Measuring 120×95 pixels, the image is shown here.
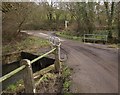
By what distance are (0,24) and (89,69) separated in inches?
493

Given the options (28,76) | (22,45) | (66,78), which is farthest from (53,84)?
(22,45)

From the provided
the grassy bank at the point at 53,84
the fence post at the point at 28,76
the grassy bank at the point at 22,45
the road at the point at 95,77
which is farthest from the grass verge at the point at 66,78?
the grassy bank at the point at 22,45

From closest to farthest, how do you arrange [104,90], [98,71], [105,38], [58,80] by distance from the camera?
[104,90] → [58,80] → [98,71] → [105,38]

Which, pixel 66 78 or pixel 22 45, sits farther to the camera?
pixel 22 45

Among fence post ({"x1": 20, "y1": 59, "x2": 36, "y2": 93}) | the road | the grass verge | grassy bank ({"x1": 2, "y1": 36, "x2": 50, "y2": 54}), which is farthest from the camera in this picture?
grassy bank ({"x1": 2, "y1": 36, "x2": 50, "y2": 54})

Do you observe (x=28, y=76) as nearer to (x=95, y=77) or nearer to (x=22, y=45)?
(x=95, y=77)

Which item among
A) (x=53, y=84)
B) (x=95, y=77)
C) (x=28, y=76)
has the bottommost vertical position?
(x=53, y=84)

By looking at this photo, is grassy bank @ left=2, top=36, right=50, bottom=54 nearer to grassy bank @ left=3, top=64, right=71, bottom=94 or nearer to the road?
the road

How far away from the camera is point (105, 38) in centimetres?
1794

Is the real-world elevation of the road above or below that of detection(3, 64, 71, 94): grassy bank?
above

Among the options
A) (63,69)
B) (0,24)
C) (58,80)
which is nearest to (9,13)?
(0,24)

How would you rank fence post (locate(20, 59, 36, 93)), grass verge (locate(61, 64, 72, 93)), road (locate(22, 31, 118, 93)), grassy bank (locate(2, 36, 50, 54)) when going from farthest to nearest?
1. grassy bank (locate(2, 36, 50, 54))
2. grass verge (locate(61, 64, 72, 93))
3. road (locate(22, 31, 118, 93))
4. fence post (locate(20, 59, 36, 93))

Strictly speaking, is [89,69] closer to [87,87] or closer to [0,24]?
[87,87]

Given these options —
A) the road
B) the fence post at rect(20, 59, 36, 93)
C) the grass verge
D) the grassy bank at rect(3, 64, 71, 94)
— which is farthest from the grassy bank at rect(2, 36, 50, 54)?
the fence post at rect(20, 59, 36, 93)
